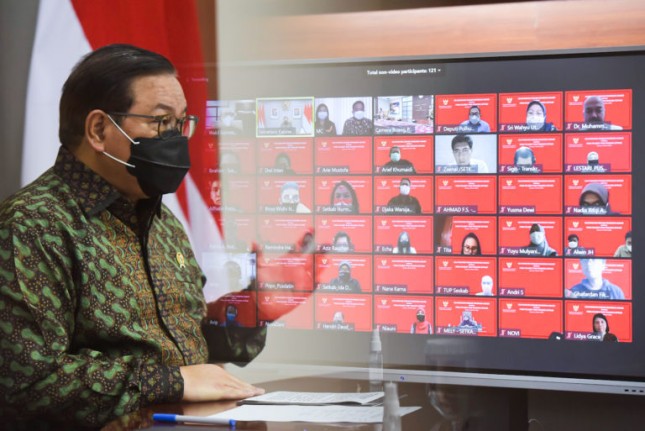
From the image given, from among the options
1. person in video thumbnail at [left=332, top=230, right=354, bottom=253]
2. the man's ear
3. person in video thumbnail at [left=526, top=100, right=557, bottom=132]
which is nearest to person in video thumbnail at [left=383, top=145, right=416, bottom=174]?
person in video thumbnail at [left=332, top=230, right=354, bottom=253]

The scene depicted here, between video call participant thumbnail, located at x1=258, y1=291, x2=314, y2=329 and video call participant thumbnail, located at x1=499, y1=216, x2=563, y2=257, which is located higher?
video call participant thumbnail, located at x1=499, y1=216, x2=563, y2=257

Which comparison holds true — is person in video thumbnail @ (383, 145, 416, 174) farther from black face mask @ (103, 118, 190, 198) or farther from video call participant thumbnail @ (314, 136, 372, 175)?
black face mask @ (103, 118, 190, 198)

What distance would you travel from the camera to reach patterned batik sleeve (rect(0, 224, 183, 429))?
174 cm

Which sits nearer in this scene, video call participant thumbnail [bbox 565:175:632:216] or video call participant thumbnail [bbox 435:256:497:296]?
video call participant thumbnail [bbox 565:175:632:216]

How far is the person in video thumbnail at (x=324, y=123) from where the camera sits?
236cm

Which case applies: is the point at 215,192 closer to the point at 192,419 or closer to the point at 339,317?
the point at 339,317

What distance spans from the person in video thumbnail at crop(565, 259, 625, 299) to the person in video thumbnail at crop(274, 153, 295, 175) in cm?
90

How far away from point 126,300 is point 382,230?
0.81 meters

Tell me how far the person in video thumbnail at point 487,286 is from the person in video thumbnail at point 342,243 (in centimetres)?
40

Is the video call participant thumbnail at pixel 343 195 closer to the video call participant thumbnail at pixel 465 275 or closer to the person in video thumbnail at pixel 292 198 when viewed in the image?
the person in video thumbnail at pixel 292 198

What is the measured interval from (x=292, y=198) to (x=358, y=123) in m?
0.31

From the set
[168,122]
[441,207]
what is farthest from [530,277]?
[168,122]

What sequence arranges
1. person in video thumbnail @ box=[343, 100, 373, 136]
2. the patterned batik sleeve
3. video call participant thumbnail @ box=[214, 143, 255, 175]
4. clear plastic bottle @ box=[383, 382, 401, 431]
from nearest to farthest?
clear plastic bottle @ box=[383, 382, 401, 431] < the patterned batik sleeve < person in video thumbnail @ box=[343, 100, 373, 136] < video call participant thumbnail @ box=[214, 143, 255, 175]

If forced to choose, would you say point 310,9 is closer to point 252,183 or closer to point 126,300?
point 252,183
